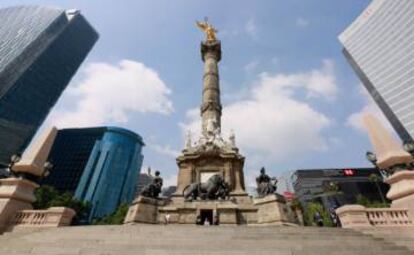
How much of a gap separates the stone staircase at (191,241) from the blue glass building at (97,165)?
65283 millimetres

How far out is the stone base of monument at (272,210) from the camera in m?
12.7

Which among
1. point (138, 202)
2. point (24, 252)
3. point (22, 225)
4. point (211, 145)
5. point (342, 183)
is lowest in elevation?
point (24, 252)

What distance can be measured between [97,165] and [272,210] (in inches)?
2745

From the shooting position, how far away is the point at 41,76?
66.6 meters

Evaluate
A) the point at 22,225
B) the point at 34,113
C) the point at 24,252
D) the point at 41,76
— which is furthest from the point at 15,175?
the point at 41,76

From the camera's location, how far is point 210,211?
14328 mm

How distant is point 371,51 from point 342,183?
34511mm

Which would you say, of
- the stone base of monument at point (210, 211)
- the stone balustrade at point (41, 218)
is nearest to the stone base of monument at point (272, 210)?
the stone base of monument at point (210, 211)

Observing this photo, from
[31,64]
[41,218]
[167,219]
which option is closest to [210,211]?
[167,219]

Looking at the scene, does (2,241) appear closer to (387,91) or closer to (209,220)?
(209,220)

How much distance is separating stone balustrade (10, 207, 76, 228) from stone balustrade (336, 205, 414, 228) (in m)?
11.2

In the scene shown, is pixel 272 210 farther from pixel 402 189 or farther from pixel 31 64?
pixel 31 64

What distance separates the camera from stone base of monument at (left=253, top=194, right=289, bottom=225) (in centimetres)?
1270

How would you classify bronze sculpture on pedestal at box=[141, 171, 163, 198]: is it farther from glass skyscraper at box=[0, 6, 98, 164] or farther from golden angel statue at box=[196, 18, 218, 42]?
glass skyscraper at box=[0, 6, 98, 164]
